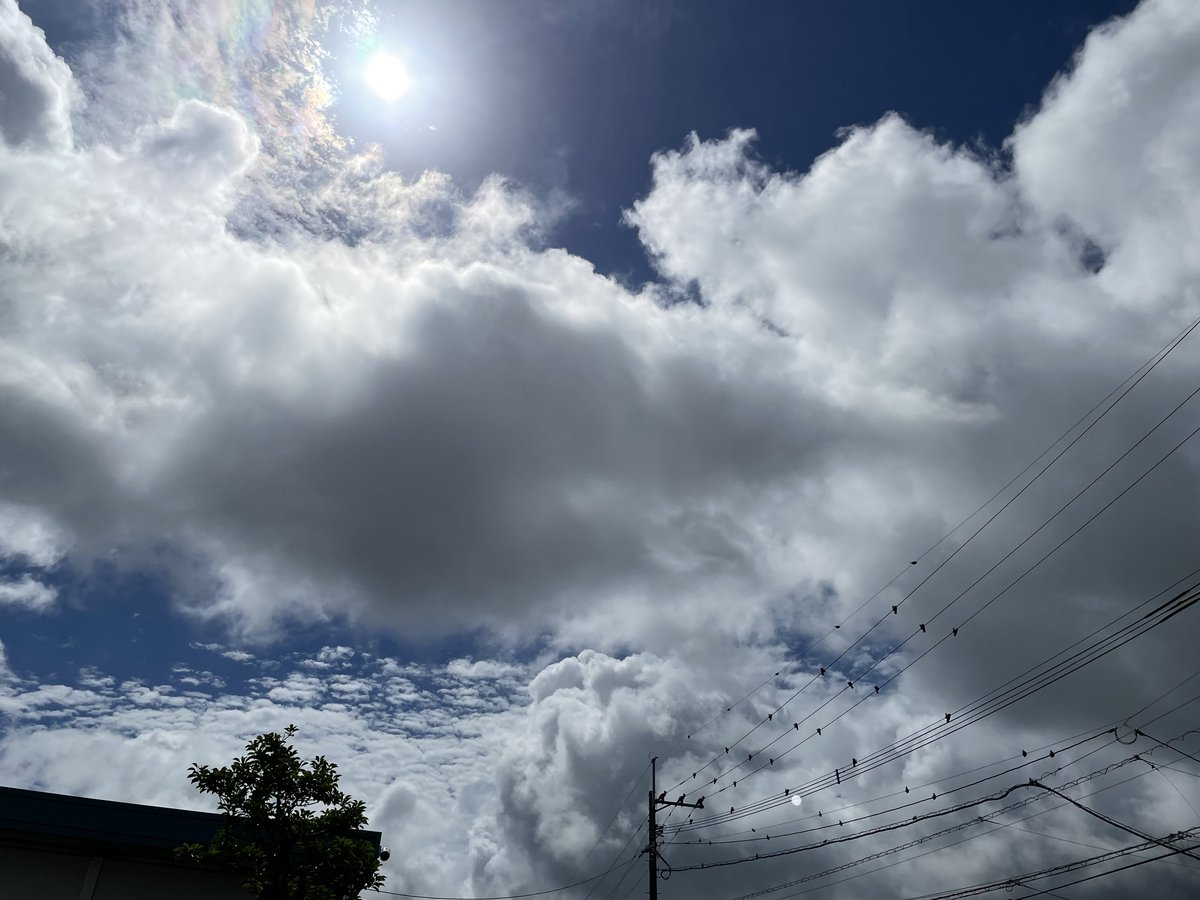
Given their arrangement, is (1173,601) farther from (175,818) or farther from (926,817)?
(175,818)

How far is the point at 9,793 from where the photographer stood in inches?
909

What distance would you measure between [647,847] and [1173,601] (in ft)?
90.7

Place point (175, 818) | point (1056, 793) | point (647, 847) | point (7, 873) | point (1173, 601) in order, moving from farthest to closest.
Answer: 1. point (647, 847)
2. point (175, 818)
3. point (7, 873)
4. point (1056, 793)
5. point (1173, 601)

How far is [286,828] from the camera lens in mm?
18266

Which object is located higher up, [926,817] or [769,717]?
[769,717]

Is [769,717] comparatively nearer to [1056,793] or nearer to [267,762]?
[1056,793]

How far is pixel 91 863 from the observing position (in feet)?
77.9

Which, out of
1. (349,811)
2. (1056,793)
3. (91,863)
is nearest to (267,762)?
(349,811)

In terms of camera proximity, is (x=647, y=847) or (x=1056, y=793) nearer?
(x=1056, y=793)

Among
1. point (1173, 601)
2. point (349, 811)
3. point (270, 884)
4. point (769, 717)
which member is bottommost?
point (270, 884)

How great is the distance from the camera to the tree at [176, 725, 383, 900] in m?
18.2

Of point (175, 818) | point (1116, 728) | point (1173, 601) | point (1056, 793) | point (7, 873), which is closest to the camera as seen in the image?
point (1173, 601)

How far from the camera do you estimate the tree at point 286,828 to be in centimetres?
1822

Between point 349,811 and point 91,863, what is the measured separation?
38.5ft
